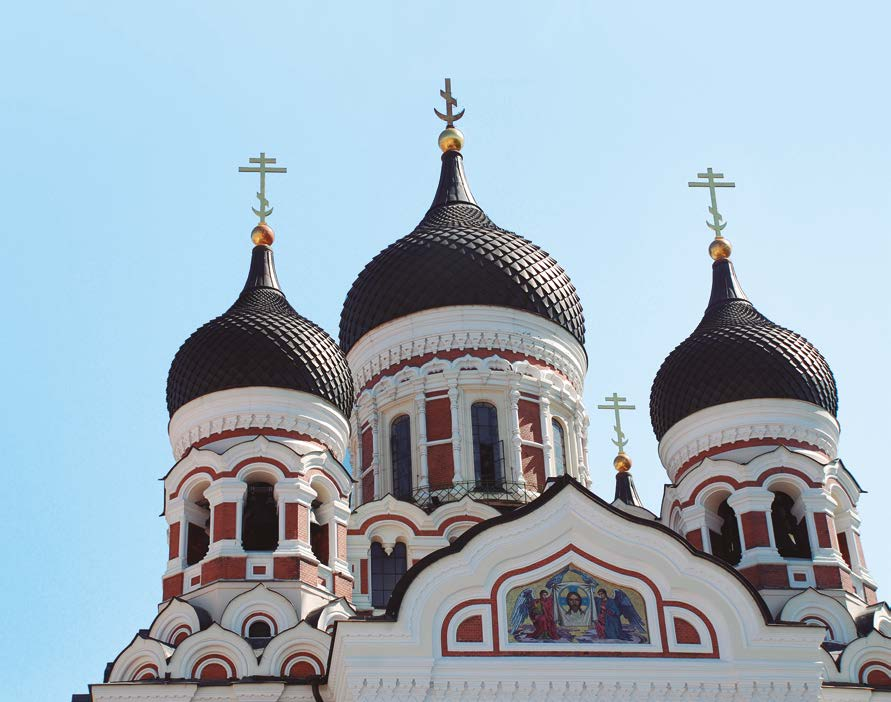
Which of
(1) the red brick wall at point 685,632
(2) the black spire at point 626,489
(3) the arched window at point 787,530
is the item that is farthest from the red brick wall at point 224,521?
(2) the black spire at point 626,489

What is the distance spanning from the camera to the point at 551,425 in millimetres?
22141

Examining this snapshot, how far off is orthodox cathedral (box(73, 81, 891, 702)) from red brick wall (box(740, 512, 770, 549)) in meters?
0.02

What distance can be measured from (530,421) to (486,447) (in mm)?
721

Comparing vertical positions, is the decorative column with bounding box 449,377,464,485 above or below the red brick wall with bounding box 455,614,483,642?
above

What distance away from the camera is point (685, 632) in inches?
629

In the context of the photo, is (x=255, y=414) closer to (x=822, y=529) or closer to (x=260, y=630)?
(x=260, y=630)

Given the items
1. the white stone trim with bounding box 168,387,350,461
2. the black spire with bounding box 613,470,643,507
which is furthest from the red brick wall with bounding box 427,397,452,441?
the black spire with bounding box 613,470,643,507

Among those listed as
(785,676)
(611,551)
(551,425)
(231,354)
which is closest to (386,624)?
(611,551)

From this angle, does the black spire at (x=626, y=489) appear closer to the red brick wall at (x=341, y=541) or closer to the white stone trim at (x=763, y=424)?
the white stone trim at (x=763, y=424)

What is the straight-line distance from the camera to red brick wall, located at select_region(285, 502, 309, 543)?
18922 millimetres

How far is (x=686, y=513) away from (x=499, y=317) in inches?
145

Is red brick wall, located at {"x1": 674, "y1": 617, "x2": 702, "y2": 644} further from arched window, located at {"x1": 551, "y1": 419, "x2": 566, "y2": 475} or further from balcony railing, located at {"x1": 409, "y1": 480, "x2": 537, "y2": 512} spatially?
arched window, located at {"x1": 551, "y1": 419, "x2": 566, "y2": 475}

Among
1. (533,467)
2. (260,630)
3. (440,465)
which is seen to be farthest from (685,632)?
(440,465)

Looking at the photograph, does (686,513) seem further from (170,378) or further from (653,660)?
(170,378)
